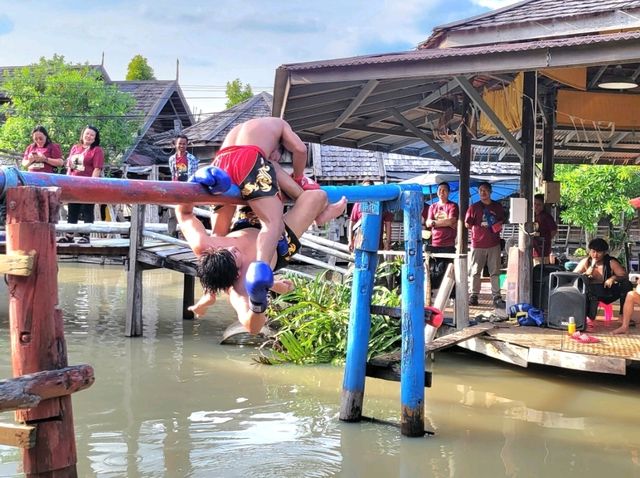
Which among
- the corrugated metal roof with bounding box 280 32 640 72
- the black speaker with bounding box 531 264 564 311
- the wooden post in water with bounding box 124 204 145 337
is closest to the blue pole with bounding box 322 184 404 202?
the corrugated metal roof with bounding box 280 32 640 72

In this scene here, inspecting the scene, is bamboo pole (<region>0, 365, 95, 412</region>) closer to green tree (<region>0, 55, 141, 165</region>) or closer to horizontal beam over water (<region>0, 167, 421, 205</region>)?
horizontal beam over water (<region>0, 167, 421, 205</region>)

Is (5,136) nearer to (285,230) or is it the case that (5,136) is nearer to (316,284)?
(316,284)

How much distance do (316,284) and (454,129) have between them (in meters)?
4.14

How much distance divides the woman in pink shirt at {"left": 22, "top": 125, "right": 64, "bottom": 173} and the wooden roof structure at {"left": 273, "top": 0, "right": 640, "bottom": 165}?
288cm

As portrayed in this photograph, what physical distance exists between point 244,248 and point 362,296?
3.08 metres

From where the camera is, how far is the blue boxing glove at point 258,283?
10.4ft

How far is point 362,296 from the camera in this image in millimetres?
6535

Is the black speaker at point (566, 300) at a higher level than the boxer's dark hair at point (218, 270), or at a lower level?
lower

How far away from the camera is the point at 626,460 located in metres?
6.13

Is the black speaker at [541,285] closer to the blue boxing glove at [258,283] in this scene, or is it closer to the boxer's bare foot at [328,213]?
the boxer's bare foot at [328,213]

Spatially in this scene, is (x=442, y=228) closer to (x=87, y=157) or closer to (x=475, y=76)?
(x=475, y=76)

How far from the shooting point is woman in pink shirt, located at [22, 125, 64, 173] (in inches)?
369

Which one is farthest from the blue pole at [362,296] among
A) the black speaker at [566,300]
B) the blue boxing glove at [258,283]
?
the blue boxing glove at [258,283]

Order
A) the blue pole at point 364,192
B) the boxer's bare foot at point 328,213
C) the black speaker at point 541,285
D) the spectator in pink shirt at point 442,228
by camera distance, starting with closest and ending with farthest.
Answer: the boxer's bare foot at point 328,213
the blue pole at point 364,192
the black speaker at point 541,285
the spectator in pink shirt at point 442,228
